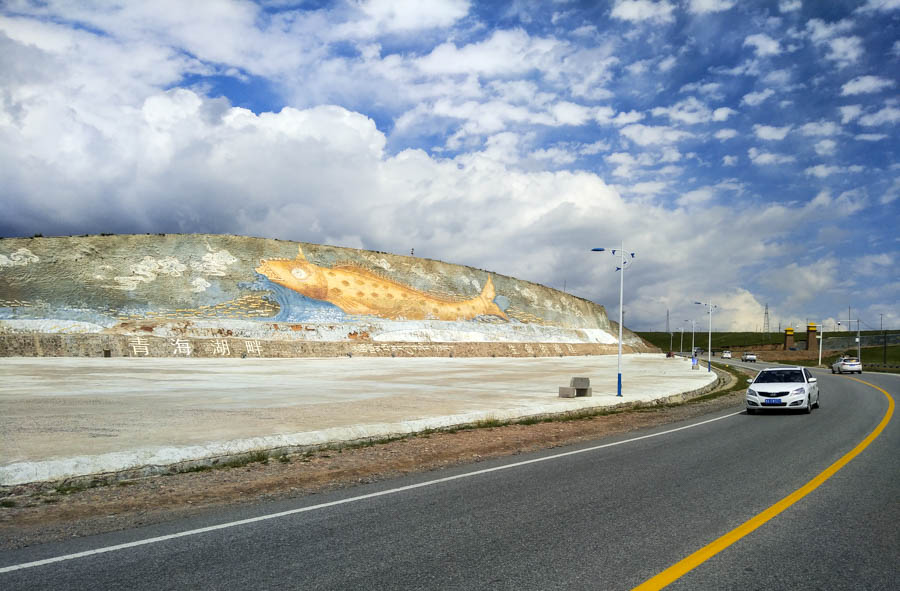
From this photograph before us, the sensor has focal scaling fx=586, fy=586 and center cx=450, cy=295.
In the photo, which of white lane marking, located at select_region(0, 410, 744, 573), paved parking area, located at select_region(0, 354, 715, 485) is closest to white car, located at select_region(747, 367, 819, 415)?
paved parking area, located at select_region(0, 354, 715, 485)

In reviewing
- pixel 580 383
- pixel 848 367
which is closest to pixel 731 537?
pixel 580 383

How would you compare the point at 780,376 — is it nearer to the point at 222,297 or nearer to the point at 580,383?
the point at 580,383

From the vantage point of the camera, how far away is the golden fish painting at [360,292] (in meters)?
61.1

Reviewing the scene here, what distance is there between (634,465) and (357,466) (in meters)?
4.63

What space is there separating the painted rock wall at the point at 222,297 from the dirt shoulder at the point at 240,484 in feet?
133

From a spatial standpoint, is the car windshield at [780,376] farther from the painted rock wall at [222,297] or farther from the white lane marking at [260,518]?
the painted rock wall at [222,297]

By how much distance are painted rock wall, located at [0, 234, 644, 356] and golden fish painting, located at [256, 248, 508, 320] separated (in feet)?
0.44

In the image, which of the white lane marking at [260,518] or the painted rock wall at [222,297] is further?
the painted rock wall at [222,297]

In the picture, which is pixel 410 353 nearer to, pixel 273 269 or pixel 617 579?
pixel 273 269

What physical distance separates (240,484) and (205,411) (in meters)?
7.75

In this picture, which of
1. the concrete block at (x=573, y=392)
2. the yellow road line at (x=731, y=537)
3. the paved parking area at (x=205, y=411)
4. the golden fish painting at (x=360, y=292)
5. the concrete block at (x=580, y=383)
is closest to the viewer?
the yellow road line at (x=731, y=537)

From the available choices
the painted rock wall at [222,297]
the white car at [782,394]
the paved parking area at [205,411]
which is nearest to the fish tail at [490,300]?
the painted rock wall at [222,297]

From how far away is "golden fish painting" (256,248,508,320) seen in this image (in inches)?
2405

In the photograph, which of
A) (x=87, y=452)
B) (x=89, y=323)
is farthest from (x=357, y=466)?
(x=89, y=323)
